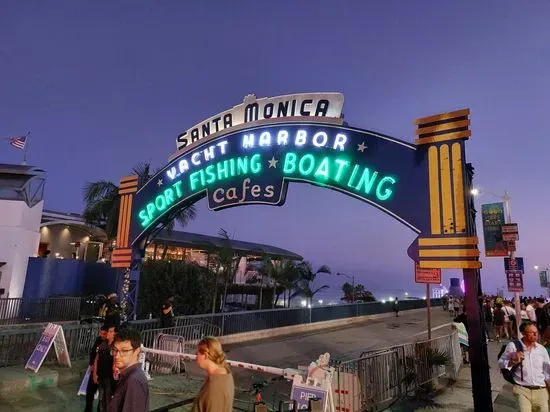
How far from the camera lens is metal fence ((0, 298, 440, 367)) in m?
9.69

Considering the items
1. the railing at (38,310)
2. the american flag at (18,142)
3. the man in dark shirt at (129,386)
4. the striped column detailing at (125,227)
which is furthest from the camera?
the american flag at (18,142)

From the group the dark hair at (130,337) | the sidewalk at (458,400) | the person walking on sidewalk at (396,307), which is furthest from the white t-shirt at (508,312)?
the dark hair at (130,337)

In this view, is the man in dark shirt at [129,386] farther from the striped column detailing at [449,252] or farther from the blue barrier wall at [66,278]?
the blue barrier wall at [66,278]

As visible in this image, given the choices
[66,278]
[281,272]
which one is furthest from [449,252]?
[66,278]

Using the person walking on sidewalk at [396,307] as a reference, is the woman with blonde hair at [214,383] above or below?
above

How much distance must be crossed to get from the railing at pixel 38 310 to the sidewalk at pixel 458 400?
54.1 feet

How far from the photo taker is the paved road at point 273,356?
782 cm

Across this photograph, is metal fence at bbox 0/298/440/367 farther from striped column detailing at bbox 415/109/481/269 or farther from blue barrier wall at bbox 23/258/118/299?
blue barrier wall at bbox 23/258/118/299

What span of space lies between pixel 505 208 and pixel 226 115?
35.8ft

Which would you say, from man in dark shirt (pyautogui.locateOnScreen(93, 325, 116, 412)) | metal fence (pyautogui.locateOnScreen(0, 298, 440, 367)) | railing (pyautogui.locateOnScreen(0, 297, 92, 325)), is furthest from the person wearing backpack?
railing (pyautogui.locateOnScreen(0, 297, 92, 325))

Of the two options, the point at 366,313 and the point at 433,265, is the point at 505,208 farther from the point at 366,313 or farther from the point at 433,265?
the point at 366,313

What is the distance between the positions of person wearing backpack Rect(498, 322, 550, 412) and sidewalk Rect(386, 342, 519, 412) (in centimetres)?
254

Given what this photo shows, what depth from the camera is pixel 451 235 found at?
722 cm

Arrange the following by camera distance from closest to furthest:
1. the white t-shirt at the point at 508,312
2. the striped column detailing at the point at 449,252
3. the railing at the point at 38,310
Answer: the striped column detailing at the point at 449,252 → the white t-shirt at the point at 508,312 → the railing at the point at 38,310
